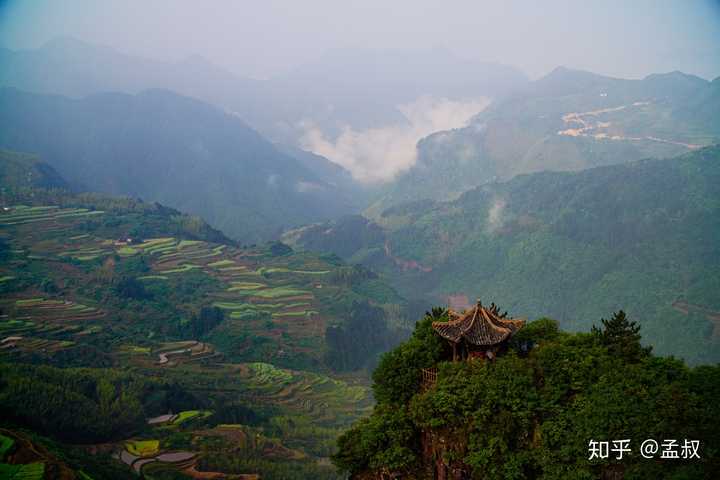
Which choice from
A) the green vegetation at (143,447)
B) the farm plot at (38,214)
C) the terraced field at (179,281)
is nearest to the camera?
the green vegetation at (143,447)

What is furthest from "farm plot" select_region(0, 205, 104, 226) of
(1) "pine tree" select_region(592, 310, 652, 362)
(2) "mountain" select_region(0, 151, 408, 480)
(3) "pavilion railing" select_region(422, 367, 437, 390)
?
(1) "pine tree" select_region(592, 310, 652, 362)

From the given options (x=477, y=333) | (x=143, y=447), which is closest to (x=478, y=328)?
(x=477, y=333)

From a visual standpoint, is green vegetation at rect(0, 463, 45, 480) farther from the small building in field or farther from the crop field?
the crop field

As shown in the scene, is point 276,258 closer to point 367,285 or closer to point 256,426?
point 367,285

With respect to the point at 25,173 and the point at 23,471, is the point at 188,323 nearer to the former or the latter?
the point at 23,471

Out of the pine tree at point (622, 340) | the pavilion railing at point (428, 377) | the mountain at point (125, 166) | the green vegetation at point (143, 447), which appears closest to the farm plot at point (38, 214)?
the mountain at point (125, 166)

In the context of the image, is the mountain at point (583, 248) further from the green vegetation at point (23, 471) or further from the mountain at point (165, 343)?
the green vegetation at point (23, 471)

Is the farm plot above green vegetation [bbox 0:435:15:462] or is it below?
above
